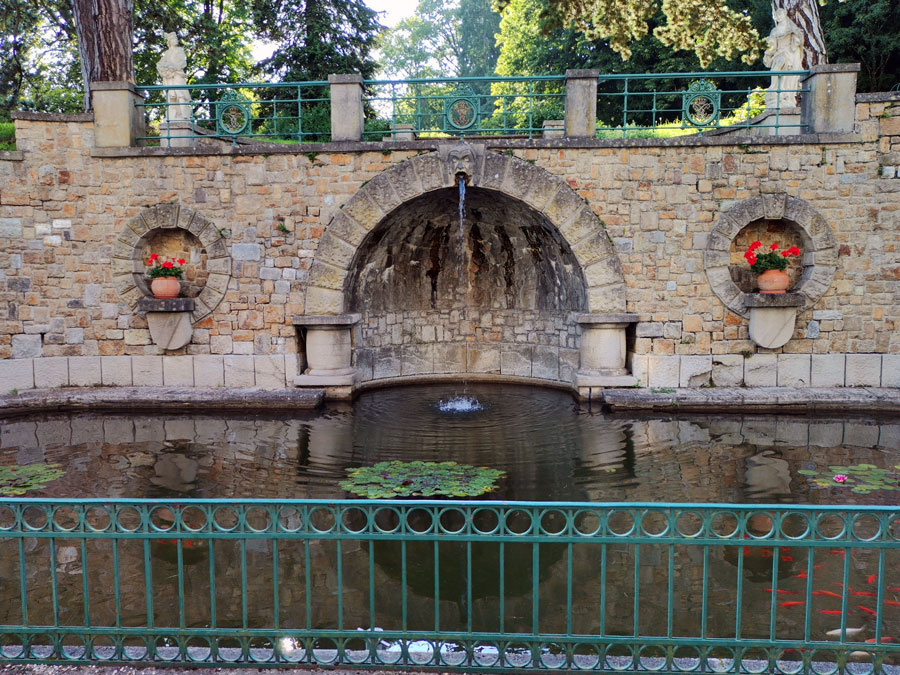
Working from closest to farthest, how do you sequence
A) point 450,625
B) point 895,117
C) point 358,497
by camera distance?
1. point 450,625
2. point 358,497
3. point 895,117

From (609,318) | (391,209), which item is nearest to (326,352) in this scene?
(391,209)

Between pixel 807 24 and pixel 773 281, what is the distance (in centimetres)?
553

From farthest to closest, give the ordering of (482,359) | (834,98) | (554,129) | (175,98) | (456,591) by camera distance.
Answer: (482,359) < (554,129) < (175,98) < (834,98) < (456,591)

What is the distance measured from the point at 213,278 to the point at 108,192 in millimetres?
1870

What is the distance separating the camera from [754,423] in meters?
8.99

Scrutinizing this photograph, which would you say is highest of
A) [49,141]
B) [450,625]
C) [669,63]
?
[669,63]

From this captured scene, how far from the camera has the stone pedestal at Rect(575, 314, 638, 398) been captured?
10.3 metres

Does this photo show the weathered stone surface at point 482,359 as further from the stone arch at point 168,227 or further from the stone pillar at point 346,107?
the stone arch at point 168,227

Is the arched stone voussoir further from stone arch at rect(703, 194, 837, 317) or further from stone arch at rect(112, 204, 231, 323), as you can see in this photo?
stone arch at rect(703, 194, 837, 317)

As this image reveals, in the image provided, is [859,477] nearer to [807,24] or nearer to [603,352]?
[603,352]

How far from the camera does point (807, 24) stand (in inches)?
497

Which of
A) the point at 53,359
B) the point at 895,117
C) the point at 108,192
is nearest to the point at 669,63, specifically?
the point at 895,117

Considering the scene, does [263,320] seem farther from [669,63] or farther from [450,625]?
[669,63]

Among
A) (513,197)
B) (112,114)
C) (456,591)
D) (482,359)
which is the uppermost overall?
(112,114)
